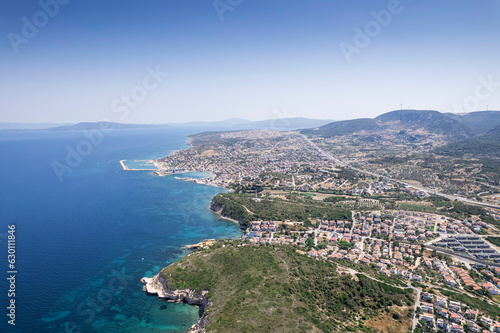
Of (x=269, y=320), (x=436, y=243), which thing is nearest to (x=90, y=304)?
(x=269, y=320)

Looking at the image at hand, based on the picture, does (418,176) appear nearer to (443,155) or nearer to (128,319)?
(443,155)

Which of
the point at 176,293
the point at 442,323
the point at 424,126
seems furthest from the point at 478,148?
the point at 176,293

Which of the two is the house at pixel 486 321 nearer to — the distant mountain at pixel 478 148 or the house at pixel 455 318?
the house at pixel 455 318

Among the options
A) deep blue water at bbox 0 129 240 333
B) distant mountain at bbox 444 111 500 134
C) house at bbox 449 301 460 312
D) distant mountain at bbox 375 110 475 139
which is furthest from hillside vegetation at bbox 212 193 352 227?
distant mountain at bbox 444 111 500 134

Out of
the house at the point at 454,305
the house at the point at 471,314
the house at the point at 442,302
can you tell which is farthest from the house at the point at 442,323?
the house at the point at 471,314

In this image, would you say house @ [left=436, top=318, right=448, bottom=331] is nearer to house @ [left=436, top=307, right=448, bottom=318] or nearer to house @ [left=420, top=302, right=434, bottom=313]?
house @ [left=436, top=307, right=448, bottom=318]

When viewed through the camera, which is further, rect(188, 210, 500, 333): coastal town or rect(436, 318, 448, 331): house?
rect(188, 210, 500, 333): coastal town

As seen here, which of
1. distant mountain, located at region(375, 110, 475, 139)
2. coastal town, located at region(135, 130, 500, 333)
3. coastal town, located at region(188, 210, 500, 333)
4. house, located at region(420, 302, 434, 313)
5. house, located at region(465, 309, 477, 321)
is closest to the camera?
house, located at region(465, 309, 477, 321)
